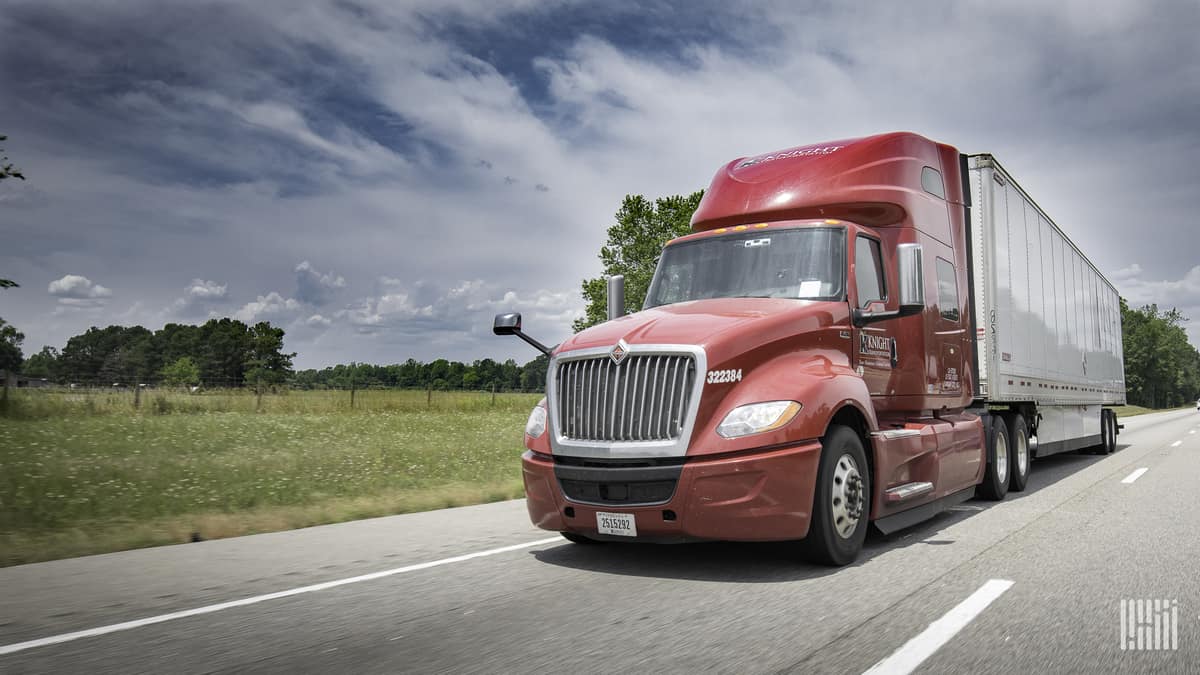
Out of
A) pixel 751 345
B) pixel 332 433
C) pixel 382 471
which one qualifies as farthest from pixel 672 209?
pixel 751 345

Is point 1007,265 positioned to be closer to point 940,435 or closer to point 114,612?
point 940,435

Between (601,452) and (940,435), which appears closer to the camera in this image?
(601,452)

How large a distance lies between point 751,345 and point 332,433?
17080 millimetres

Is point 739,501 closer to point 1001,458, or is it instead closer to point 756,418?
point 756,418

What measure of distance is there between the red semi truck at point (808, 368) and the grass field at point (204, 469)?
438 cm

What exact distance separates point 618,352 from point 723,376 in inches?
30.9

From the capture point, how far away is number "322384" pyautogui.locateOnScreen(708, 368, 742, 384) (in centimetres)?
587

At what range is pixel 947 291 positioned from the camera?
9.52 metres

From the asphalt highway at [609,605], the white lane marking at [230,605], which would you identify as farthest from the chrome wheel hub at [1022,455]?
the white lane marking at [230,605]

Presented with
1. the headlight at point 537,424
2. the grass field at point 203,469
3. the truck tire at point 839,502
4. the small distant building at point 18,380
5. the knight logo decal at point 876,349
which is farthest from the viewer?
the small distant building at point 18,380

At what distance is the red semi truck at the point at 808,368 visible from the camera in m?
5.83

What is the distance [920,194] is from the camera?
29.7 feet

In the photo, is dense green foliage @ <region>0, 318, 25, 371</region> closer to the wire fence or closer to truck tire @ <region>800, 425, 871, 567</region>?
the wire fence

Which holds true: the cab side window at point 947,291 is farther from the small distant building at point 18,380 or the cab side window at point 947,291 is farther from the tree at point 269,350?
the tree at point 269,350
